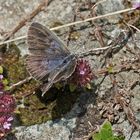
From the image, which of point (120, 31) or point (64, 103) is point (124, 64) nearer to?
point (120, 31)

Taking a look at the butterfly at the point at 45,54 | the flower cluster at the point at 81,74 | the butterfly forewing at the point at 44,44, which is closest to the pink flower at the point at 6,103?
the butterfly at the point at 45,54

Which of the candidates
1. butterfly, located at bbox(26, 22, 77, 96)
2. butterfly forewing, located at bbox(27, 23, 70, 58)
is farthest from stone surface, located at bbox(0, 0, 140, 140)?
butterfly forewing, located at bbox(27, 23, 70, 58)

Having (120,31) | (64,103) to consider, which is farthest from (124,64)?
(64,103)

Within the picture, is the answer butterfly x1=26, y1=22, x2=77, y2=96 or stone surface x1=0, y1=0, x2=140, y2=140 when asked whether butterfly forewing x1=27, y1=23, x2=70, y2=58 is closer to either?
butterfly x1=26, y1=22, x2=77, y2=96

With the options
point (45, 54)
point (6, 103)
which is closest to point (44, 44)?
point (45, 54)

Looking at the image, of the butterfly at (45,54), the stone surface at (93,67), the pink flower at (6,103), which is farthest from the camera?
the stone surface at (93,67)

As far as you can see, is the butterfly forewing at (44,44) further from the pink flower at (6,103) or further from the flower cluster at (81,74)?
the pink flower at (6,103)
